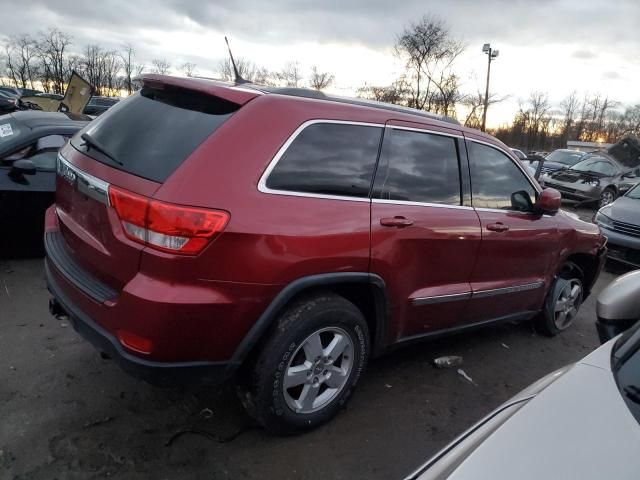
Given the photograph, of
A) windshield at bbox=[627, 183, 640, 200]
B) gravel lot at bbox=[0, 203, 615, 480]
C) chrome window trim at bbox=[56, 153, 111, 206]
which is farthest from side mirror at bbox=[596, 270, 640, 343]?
windshield at bbox=[627, 183, 640, 200]

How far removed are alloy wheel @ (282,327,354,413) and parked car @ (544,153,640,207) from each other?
14.2 meters

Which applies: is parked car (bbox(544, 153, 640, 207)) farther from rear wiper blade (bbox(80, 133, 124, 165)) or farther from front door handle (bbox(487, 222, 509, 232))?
rear wiper blade (bbox(80, 133, 124, 165))

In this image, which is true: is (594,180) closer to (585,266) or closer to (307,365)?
(585,266)

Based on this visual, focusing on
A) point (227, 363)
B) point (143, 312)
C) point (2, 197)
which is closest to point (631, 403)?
point (227, 363)

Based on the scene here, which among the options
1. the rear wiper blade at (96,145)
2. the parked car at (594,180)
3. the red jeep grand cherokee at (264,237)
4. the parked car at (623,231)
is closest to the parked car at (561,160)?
the parked car at (594,180)

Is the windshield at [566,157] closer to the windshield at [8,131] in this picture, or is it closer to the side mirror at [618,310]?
the side mirror at [618,310]

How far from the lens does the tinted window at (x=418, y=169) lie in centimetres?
299

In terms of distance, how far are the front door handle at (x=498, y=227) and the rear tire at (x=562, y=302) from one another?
1.24 m

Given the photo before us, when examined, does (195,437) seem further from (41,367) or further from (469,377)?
(469,377)

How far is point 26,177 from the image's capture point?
4.89m

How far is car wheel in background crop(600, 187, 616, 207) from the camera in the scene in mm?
15289

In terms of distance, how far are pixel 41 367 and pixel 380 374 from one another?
2.33m

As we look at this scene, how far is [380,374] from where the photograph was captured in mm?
3688

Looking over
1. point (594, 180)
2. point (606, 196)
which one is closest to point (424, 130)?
point (594, 180)
